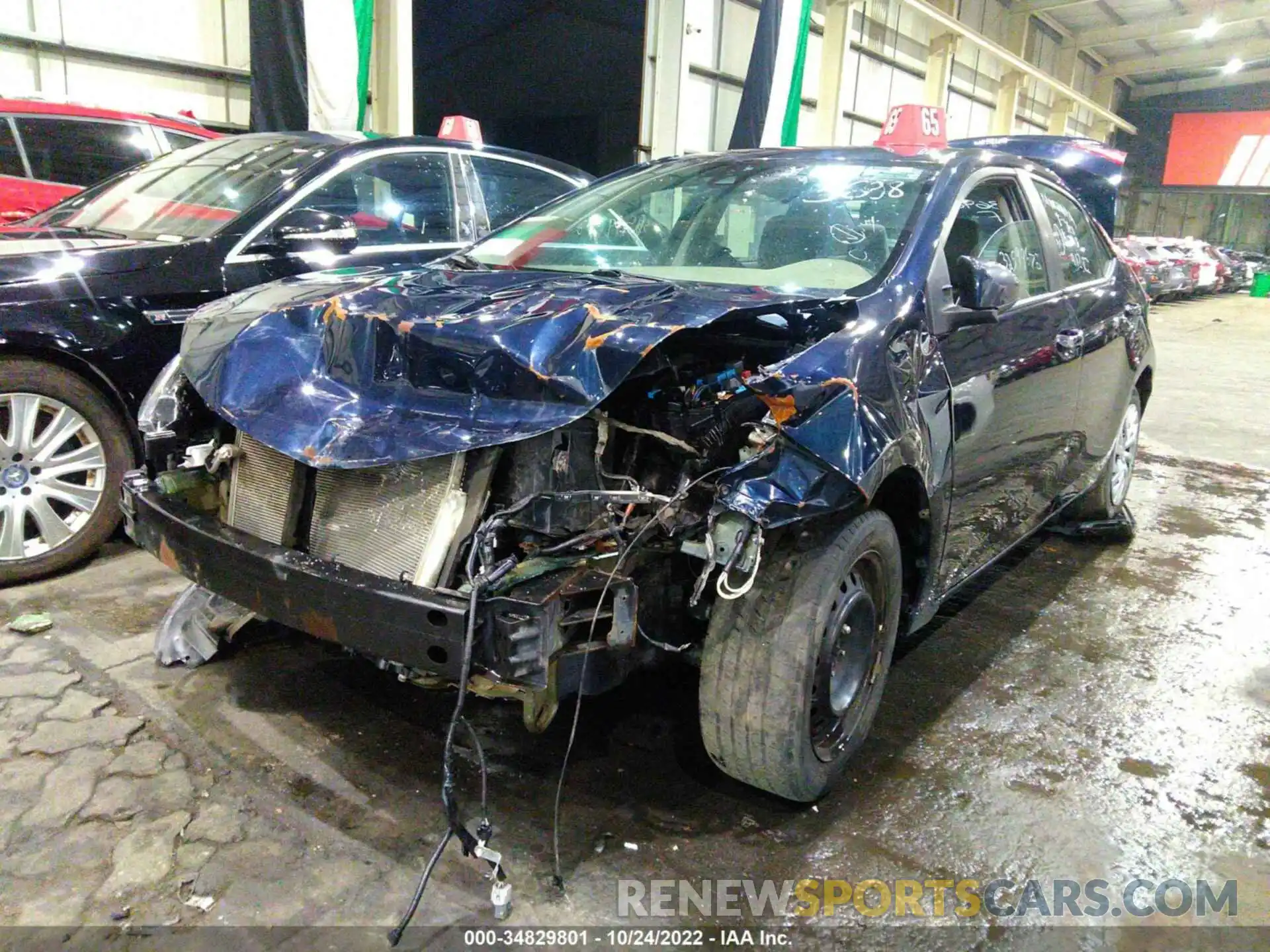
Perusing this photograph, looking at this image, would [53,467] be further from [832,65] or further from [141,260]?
[832,65]

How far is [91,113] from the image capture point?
5863 mm

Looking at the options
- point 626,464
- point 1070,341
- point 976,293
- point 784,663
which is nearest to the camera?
point 784,663

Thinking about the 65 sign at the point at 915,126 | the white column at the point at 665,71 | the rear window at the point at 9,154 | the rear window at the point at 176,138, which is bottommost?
the rear window at the point at 9,154

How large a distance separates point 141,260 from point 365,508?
1.93 meters

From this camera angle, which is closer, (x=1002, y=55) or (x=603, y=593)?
(x=603, y=593)

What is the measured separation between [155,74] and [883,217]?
8.26m

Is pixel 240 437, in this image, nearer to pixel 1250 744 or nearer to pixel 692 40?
pixel 1250 744

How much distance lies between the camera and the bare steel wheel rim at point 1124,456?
445 cm

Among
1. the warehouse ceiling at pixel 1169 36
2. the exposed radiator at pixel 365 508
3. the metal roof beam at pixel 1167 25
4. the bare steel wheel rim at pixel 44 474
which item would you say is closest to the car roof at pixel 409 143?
the bare steel wheel rim at pixel 44 474

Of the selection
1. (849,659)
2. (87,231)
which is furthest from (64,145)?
(849,659)

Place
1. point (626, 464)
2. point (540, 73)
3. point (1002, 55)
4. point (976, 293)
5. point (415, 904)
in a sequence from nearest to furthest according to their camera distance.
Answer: point (415, 904) → point (626, 464) → point (976, 293) → point (540, 73) → point (1002, 55)

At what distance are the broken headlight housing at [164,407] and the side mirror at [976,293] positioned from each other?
2.18 meters

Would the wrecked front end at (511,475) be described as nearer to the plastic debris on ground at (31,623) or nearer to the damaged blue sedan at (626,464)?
the damaged blue sedan at (626,464)

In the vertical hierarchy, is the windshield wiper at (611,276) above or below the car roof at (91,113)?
below
